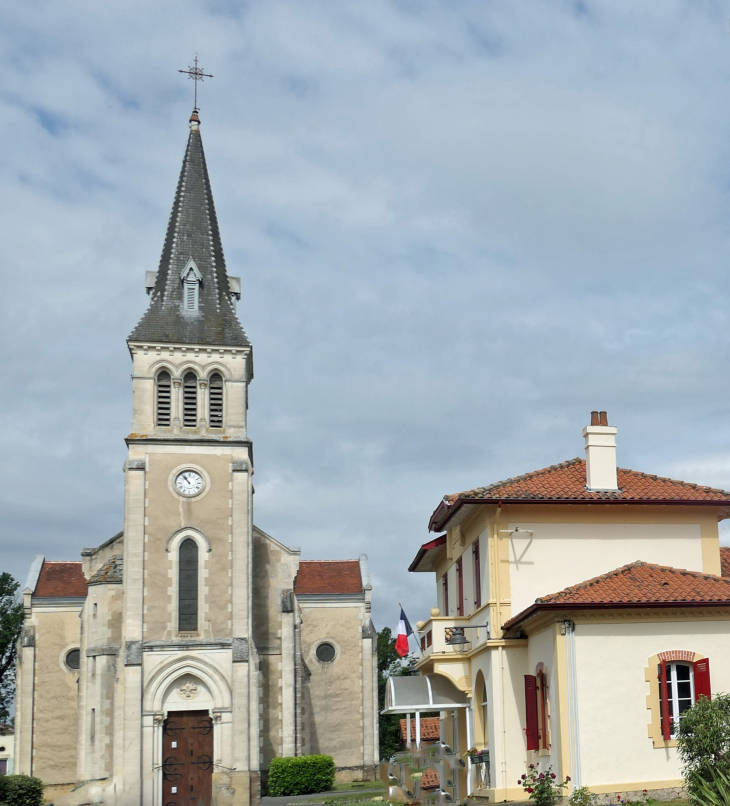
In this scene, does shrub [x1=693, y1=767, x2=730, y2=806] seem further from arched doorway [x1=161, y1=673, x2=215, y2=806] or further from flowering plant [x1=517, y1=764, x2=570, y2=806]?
arched doorway [x1=161, y1=673, x2=215, y2=806]

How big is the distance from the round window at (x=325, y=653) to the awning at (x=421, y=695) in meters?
24.3

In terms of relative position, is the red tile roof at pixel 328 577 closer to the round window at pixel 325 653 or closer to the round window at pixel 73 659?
the round window at pixel 325 653

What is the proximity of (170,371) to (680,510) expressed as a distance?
25.7 m

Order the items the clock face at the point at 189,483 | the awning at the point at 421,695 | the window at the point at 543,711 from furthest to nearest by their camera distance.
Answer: the clock face at the point at 189,483 < the awning at the point at 421,695 < the window at the point at 543,711

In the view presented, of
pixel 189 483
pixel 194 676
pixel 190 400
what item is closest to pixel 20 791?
pixel 194 676

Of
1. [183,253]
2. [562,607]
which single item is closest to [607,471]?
[562,607]

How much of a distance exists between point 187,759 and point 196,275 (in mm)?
20953

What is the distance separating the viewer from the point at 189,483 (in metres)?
42.4

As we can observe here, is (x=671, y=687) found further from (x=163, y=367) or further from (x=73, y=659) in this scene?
(x=73, y=659)

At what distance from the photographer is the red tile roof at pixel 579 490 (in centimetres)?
2311

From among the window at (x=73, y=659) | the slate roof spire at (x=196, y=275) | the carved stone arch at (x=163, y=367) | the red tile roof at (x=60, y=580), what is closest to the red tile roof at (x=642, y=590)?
the carved stone arch at (x=163, y=367)

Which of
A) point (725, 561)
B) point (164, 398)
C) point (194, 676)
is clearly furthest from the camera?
point (164, 398)

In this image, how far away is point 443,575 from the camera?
32.8 m

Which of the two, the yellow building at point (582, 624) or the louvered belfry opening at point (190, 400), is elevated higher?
the louvered belfry opening at point (190, 400)
